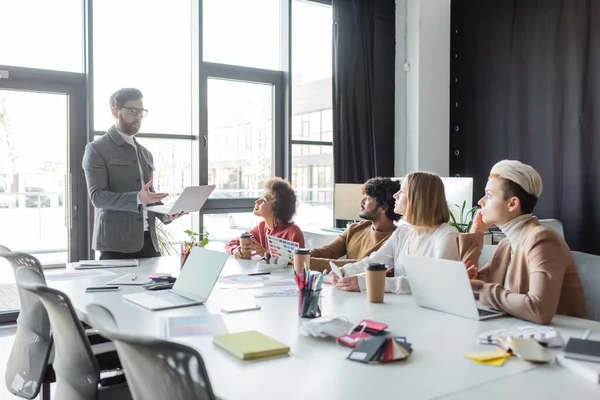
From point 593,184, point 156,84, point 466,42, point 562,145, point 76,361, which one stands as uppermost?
point 466,42

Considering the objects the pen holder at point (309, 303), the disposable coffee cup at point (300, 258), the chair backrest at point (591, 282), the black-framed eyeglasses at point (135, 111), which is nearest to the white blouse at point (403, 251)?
the disposable coffee cup at point (300, 258)

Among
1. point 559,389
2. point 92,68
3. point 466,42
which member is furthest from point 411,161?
point 559,389

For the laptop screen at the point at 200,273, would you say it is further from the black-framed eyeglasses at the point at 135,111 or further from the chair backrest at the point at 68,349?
the black-framed eyeglasses at the point at 135,111

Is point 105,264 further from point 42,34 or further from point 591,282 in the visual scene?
point 42,34

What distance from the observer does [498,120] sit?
4.64 metres

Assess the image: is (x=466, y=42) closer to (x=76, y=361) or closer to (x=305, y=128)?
(x=305, y=128)

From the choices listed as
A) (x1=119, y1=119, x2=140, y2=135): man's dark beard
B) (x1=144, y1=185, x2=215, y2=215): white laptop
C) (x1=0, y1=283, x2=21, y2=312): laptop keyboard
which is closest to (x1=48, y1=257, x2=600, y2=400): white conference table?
(x1=144, y1=185, x2=215, y2=215): white laptop

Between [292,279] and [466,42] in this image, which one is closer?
[292,279]

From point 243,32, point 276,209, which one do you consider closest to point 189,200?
point 276,209

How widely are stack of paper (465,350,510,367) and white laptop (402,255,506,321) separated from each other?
0.33 meters

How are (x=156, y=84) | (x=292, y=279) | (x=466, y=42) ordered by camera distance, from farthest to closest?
(x=466, y=42) → (x=156, y=84) → (x=292, y=279)

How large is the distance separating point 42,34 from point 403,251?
319 cm

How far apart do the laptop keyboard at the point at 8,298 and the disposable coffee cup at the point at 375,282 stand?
3081mm

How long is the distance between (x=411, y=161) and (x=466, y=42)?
118cm
